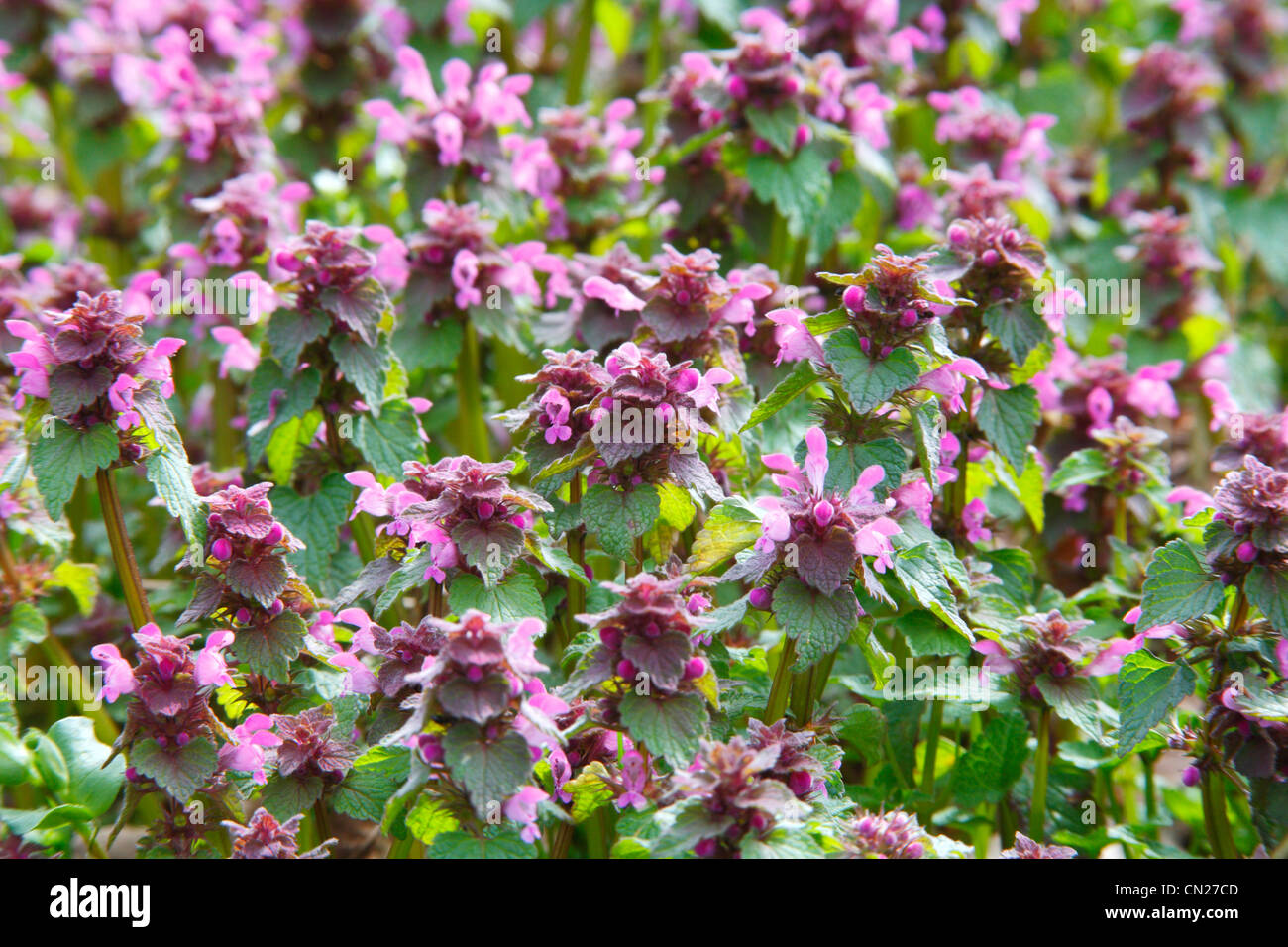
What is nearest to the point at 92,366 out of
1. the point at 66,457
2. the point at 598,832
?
the point at 66,457

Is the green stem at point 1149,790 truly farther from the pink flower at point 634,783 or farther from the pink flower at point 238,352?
the pink flower at point 238,352

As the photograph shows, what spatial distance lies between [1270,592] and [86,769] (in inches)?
98.9

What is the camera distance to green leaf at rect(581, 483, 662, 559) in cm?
237

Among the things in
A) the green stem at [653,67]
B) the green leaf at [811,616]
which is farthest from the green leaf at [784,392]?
the green stem at [653,67]

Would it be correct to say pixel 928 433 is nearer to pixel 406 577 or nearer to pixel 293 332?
pixel 406 577

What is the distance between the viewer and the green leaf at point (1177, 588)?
235 centimetres

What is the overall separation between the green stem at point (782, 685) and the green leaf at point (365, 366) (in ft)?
3.85

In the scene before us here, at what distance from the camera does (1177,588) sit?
2.40 m

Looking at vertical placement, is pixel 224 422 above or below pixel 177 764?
above

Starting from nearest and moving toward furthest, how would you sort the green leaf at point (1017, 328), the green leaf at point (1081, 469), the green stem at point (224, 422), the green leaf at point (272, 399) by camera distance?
Result: the green leaf at point (1017, 328), the green leaf at point (272, 399), the green leaf at point (1081, 469), the green stem at point (224, 422)

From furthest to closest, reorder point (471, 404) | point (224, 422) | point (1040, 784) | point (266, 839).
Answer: point (224, 422), point (471, 404), point (1040, 784), point (266, 839)

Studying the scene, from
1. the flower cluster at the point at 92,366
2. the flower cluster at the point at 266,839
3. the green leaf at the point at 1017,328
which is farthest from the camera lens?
the green leaf at the point at 1017,328

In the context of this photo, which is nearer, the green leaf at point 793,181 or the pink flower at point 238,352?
the pink flower at point 238,352

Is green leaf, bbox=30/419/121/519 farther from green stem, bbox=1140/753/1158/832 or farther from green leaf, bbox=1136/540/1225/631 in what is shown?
green stem, bbox=1140/753/1158/832
